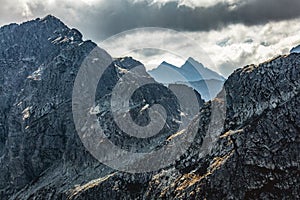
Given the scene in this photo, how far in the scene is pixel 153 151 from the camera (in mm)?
193500

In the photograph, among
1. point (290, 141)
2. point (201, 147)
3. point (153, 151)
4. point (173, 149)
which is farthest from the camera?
point (153, 151)

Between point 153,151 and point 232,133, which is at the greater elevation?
point 153,151

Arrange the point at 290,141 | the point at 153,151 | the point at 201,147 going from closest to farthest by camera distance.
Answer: the point at 290,141, the point at 201,147, the point at 153,151

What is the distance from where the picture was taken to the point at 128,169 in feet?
615

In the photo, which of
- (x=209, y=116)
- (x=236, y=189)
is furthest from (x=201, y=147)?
(x=236, y=189)

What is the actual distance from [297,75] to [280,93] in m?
9.98

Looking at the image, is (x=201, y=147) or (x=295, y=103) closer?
(x=295, y=103)

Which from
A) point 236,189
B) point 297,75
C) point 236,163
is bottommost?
point 236,189

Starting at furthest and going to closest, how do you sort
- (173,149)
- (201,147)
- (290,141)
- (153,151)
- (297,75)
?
(153,151), (173,149), (201,147), (297,75), (290,141)

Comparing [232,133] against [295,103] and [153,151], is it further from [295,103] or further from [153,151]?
[153,151]

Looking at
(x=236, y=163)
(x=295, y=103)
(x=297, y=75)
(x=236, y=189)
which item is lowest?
(x=236, y=189)

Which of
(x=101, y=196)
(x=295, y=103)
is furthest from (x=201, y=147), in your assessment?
(x=101, y=196)

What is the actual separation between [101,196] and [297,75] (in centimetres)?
11092

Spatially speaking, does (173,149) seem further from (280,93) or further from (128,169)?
(280,93)
